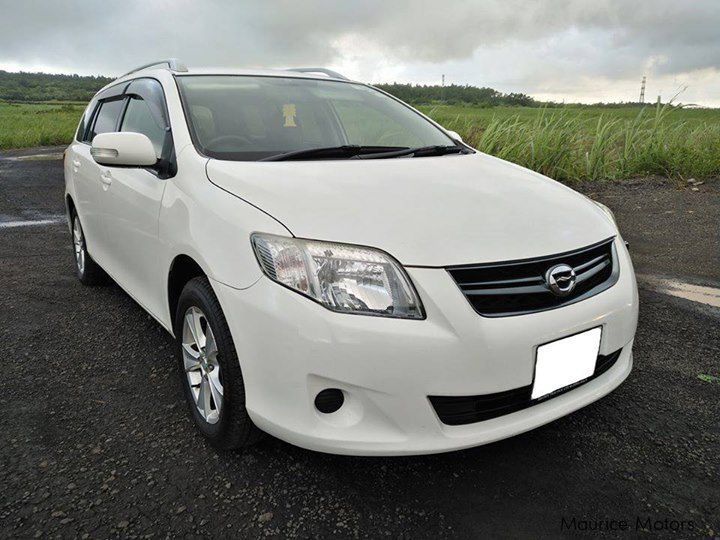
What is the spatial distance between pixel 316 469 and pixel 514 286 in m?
0.95

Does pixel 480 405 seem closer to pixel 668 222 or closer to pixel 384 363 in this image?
pixel 384 363

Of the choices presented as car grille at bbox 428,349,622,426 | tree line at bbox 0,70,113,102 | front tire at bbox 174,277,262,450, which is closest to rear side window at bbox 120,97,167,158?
front tire at bbox 174,277,262,450

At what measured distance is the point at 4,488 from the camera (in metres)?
1.97

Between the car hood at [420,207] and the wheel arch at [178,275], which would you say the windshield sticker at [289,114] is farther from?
the wheel arch at [178,275]

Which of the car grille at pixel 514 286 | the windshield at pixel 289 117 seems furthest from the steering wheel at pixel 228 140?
the car grille at pixel 514 286

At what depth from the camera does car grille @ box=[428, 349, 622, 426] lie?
1766 millimetres

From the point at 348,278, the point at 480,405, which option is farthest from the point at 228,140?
the point at 480,405

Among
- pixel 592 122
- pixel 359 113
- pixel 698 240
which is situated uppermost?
pixel 359 113

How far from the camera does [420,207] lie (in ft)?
6.54

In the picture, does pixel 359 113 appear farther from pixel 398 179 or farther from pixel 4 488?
pixel 4 488

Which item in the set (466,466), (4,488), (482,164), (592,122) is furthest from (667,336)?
(592,122)

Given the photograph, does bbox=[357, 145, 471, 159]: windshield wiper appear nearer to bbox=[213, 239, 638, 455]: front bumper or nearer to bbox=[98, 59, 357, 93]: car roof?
bbox=[98, 59, 357, 93]: car roof

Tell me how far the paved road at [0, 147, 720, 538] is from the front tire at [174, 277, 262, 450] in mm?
114

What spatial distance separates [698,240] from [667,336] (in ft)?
8.36
